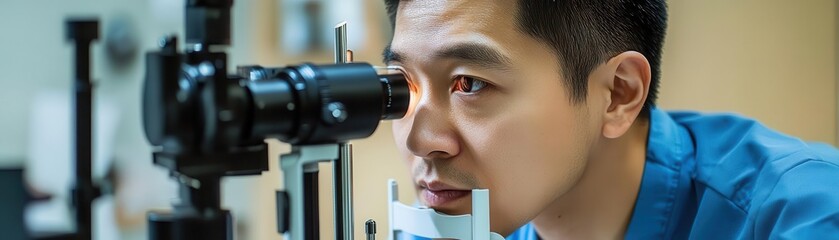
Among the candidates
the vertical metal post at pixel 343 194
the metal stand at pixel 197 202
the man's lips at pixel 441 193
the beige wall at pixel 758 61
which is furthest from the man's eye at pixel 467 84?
the beige wall at pixel 758 61

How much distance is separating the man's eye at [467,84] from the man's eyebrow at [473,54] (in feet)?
0.08

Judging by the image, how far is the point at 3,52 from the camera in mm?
2086

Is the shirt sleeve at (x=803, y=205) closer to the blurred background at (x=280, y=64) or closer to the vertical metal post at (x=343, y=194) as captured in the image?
the vertical metal post at (x=343, y=194)

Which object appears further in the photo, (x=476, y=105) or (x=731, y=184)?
(x=731, y=184)

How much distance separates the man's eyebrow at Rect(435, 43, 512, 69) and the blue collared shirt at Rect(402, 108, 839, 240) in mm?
400

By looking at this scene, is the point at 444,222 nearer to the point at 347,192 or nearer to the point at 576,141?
the point at 347,192

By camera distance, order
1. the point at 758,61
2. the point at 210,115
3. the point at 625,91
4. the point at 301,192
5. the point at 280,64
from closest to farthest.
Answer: the point at 210,115, the point at 301,192, the point at 625,91, the point at 280,64, the point at 758,61

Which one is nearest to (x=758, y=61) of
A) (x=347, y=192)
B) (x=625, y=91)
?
(x=625, y=91)

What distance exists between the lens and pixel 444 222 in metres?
1.13

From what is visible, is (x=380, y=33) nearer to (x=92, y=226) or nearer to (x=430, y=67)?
(x=430, y=67)

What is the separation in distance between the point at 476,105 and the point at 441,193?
121 mm

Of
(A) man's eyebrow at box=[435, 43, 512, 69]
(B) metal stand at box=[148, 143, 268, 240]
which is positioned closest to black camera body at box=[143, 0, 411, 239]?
(B) metal stand at box=[148, 143, 268, 240]

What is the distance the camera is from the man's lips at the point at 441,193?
123cm

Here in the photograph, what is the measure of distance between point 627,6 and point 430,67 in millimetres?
311
